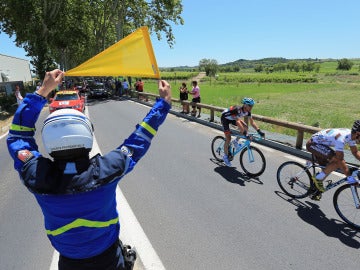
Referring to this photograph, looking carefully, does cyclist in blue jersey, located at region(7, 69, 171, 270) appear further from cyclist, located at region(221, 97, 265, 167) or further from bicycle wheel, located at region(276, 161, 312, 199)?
cyclist, located at region(221, 97, 265, 167)

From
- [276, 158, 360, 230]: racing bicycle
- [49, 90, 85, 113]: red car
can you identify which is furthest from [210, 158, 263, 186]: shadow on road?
[49, 90, 85, 113]: red car

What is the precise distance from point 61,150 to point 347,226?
4.88 meters

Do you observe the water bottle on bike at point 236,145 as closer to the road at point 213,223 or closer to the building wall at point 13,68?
the road at point 213,223

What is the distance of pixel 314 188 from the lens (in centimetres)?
557

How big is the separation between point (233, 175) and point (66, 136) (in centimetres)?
579

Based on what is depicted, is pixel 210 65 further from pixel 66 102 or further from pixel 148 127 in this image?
pixel 148 127

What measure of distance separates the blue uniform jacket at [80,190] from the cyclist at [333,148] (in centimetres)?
413

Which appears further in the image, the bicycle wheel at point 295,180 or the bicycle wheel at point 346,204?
the bicycle wheel at point 295,180

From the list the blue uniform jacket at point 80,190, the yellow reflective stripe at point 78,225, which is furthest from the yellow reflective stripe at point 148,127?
the yellow reflective stripe at point 78,225

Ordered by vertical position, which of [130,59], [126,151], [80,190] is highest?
[130,59]

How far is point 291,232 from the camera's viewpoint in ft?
14.8

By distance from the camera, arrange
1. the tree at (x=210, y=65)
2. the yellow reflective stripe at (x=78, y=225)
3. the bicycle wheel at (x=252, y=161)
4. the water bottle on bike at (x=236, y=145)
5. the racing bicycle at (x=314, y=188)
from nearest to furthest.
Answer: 1. the yellow reflective stripe at (x=78, y=225)
2. the racing bicycle at (x=314, y=188)
3. the bicycle wheel at (x=252, y=161)
4. the water bottle on bike at (x=236, y=145)
5. the tree at (x=210, y=65)

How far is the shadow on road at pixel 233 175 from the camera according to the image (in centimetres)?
662

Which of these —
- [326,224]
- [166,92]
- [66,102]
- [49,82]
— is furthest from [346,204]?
[66,102]
